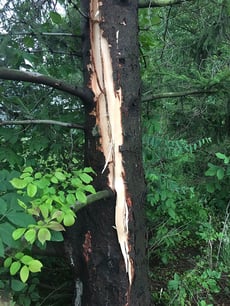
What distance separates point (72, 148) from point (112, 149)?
530 millimetres

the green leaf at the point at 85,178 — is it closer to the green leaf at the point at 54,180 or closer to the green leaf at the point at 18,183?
the green leaf at the point at 54,180

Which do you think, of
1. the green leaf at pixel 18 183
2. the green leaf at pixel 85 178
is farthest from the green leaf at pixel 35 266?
the green leaf at pixel 85 178

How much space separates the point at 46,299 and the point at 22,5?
232cm

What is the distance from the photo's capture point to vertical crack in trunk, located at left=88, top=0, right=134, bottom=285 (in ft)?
7.51

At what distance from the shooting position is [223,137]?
390 centimetres

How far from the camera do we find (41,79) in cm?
214

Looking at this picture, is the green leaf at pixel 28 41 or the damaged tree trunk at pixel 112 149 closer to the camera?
the damaged tree trunk at pixel 112 149

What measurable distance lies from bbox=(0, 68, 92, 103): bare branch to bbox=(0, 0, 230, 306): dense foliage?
24 centimetres

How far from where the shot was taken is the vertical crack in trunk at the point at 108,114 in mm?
2288

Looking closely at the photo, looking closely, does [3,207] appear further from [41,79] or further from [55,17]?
[55,17]

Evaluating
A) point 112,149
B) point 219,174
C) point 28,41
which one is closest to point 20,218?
point 112,149

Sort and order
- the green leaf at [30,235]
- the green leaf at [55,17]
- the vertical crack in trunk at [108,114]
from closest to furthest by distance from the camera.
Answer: the green leaf at [30,235] → the vertical crack in trunk at [108,114] → the green leaf at [55,17]

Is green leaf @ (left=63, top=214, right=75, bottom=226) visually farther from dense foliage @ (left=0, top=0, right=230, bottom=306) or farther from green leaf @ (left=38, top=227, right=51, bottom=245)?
green leaf @ (left=38, top=227, right=51, bottom=245)

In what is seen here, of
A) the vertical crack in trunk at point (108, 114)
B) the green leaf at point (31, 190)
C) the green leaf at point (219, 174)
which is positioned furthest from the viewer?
the green leaf at point (219, 174)
